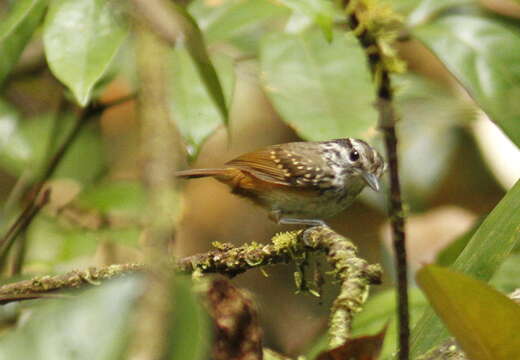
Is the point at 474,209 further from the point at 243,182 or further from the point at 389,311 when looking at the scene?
the point at 243,182

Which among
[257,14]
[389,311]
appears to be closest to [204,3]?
[257,14]

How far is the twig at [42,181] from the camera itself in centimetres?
247

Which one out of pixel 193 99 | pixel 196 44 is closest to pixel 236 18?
pixel 193 99

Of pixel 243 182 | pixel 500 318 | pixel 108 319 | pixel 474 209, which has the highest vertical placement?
pixel 108 319

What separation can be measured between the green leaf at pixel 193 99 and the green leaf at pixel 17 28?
37cm

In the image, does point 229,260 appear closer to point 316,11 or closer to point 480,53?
point 316,11

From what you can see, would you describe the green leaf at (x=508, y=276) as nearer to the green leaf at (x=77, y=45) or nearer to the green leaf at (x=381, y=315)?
the green leaf at (x=381, y=315)

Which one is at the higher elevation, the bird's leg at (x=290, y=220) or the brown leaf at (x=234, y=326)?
the brown leaf at (x=234, y=326)

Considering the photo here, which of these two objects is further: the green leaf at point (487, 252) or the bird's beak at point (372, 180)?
the bird's beak at point (372, 180)

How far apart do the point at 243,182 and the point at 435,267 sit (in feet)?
4.08

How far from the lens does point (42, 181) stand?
283 cm

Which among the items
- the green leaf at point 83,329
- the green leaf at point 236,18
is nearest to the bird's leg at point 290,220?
the green leaf at point 236,18

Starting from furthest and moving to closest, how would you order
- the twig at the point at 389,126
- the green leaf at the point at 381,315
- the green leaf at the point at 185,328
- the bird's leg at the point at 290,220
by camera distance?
the green leaf at the point at 381,315
the bird's leg at the point at 290,220
the twig at the point at 389,126
the green leaf at the point at 185,328

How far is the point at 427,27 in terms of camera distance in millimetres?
2322
